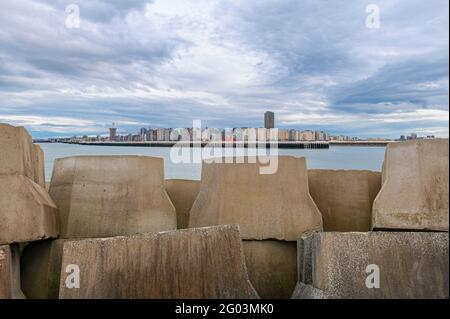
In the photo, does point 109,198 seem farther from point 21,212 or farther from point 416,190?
point 416,190

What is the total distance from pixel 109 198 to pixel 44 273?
1.05 metres

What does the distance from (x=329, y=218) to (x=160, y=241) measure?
7.86 feet

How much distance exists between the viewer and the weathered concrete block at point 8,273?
4.09 meters

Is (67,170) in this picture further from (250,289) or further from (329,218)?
(329,218)

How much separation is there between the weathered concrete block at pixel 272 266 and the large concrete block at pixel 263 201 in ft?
0.39

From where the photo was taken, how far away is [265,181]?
5059mm

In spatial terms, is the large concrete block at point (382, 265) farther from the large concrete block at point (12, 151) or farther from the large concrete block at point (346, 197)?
the large concrete block at point (12, 151)

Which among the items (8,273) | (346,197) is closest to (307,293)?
(346,197)

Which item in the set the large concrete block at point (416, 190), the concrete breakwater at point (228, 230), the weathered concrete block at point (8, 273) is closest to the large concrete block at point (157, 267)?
the concrete breakwater at point (228, 230)

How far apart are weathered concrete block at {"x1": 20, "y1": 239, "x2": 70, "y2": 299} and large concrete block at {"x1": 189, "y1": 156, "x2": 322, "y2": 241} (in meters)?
1.60

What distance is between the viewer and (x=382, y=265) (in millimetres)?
3879

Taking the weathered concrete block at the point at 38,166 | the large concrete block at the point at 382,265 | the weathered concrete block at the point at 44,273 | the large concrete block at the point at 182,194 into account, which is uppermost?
the weathered concrete block at the point at 38,166

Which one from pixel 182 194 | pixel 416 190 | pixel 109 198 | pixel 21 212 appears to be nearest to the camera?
pixel 21 212
